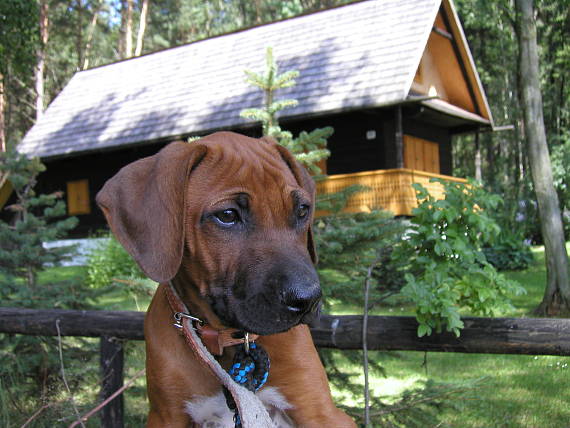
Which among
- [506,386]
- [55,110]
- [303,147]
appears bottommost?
[506,386]

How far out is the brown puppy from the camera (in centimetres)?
183

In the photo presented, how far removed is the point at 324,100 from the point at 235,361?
14815mm

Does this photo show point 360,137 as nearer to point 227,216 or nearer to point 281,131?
point 281,131

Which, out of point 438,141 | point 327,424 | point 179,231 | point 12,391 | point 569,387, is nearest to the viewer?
point 179,231

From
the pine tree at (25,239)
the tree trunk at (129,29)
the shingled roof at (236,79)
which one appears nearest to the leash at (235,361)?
the pine tree at (25,239)

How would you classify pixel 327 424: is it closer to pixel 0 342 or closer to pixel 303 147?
pixel 303 147

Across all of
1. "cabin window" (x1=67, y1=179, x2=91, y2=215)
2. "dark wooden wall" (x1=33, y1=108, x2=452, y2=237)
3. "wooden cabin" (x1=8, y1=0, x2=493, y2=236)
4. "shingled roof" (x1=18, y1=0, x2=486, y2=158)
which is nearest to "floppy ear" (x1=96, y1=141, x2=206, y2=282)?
"wooden cabin" (x1=8, y1=0, x2=493, y2=236)

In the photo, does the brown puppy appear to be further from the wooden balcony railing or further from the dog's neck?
the wooden balcony railing

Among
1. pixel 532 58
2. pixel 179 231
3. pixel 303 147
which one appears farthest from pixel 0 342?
pixel 532 58

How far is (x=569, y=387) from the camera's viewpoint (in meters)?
3.77

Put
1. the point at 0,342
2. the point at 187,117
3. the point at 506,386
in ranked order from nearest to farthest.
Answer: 1. the point at 0,342
2. the point at 506,386
3. the point at 187,117

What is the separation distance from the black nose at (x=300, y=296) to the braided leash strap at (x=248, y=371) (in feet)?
1.27


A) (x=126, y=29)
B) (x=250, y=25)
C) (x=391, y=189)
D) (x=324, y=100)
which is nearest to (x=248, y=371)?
(x=391, y=189)

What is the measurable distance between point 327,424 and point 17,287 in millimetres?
3608
